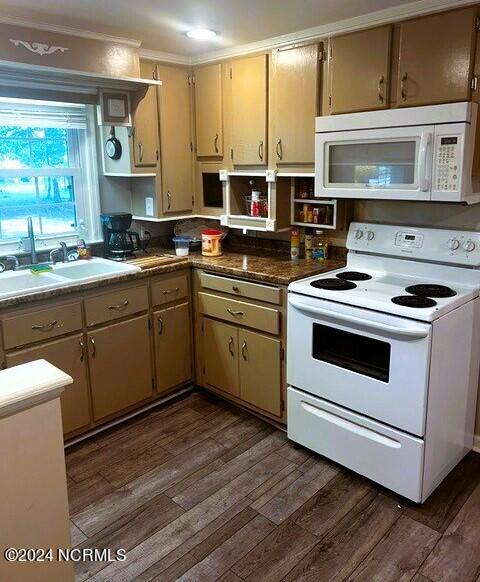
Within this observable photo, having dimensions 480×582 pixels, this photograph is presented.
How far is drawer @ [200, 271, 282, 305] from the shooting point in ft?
8.75

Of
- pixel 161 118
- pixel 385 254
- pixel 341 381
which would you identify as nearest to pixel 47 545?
pixel 341 381

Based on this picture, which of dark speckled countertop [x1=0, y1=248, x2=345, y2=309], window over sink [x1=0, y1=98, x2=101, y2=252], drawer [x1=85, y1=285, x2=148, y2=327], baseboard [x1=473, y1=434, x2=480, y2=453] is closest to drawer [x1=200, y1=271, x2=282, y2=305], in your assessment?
dark speckled countertop [x1=0, y1=248, x2=345, y2=309]

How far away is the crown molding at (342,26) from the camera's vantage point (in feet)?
7.10

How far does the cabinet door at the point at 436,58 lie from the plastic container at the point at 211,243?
1407mm

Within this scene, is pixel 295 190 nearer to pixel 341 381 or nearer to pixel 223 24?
pixel 223 24

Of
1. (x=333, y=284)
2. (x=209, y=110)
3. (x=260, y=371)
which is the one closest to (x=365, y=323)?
(x=333, y=284)

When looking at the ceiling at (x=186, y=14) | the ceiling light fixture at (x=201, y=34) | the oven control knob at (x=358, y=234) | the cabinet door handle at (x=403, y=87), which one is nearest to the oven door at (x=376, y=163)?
the cabinet door handle at (x=403, y=87)

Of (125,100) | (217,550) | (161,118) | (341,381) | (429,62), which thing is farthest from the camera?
(161,118)

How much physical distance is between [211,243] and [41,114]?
50.1 inches

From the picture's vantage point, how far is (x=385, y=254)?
8.86 ft

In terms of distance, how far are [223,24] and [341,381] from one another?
1.87 m

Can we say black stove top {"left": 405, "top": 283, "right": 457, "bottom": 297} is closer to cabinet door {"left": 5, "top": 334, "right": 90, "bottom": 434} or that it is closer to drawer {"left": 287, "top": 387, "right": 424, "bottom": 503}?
drawer {"left": 287, "top": 387, "right": 424, "bottom": 503}

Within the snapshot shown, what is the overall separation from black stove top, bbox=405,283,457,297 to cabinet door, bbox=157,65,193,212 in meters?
1.66

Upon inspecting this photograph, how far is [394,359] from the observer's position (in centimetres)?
212
